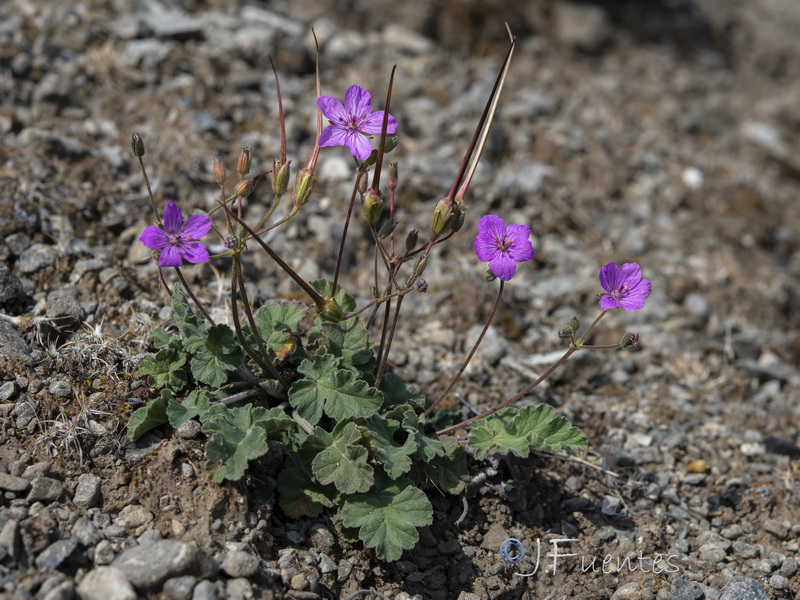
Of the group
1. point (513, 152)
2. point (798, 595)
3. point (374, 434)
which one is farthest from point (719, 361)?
point (374, 434)

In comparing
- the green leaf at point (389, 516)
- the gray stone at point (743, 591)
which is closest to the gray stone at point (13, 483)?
the green leaf at point (389, 516)

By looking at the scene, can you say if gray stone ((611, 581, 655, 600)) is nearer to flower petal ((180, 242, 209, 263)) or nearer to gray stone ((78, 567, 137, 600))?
gray stone ((78, 567, 137, 600))

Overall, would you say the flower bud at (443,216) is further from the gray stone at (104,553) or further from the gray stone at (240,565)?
the gray stone at (104,553)

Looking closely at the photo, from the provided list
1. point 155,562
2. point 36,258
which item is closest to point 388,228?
point 155,562

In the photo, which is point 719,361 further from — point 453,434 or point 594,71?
point 594,71

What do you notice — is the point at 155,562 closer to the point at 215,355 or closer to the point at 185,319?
the point at 215,355

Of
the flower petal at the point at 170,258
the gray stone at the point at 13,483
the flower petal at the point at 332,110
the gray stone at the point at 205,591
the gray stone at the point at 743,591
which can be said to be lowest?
the gray stone at the point at 743,591
